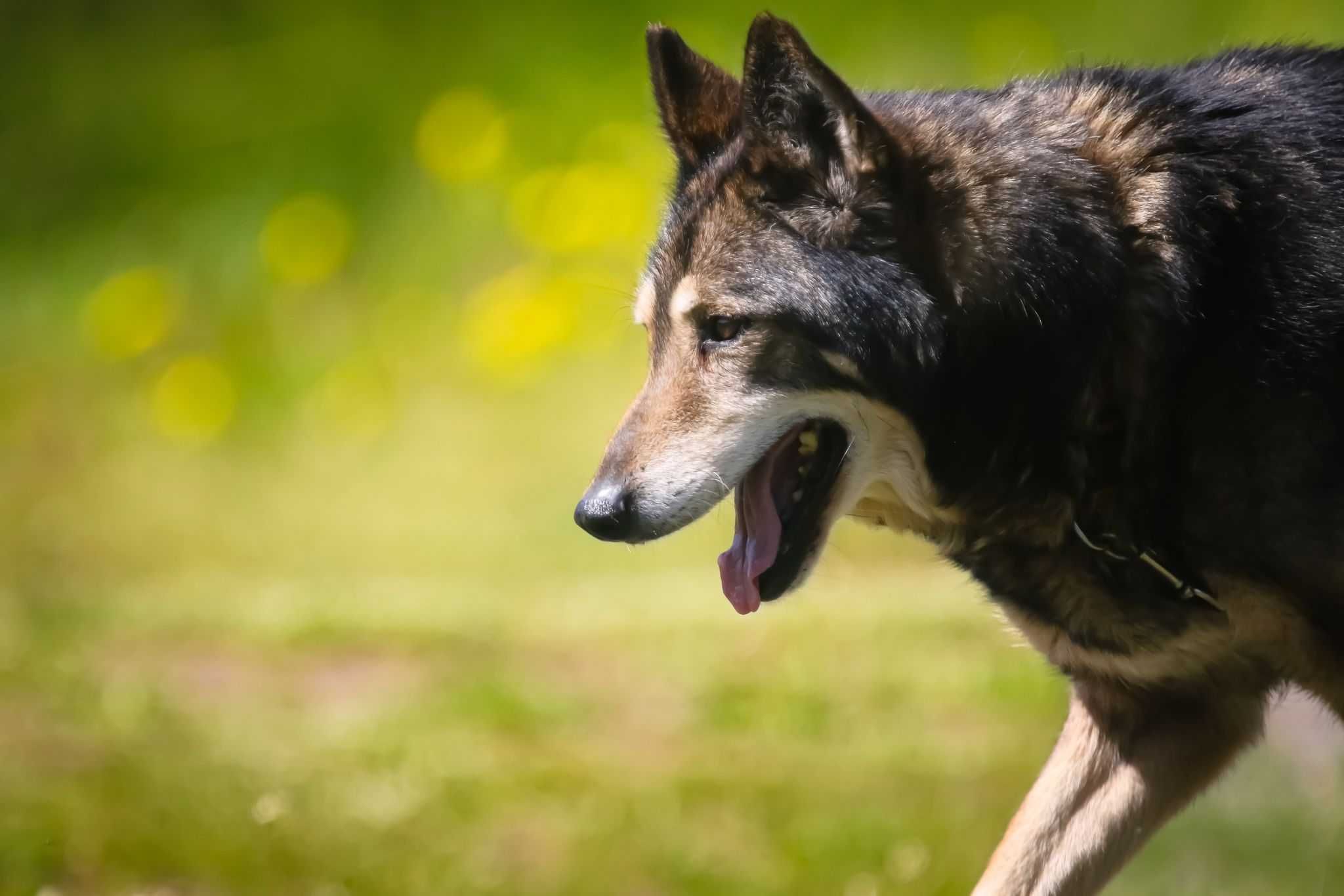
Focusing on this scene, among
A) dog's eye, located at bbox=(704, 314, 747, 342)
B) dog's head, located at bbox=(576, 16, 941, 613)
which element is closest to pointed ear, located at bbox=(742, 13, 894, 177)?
dog's head, located at bbox=(576, 16, 941, 613)

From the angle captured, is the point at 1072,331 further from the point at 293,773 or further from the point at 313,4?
the point at 313,4

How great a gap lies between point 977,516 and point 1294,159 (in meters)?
0.93

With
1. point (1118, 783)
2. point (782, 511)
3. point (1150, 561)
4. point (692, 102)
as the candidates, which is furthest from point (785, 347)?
point (1118, 783)

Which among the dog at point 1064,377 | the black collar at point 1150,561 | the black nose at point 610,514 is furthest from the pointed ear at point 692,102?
the black collar at point 1150,561

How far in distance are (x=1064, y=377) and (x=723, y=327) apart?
69cm

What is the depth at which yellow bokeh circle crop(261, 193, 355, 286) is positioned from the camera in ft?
25.6

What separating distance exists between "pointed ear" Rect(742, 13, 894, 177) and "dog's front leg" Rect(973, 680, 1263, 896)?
48.9 inches

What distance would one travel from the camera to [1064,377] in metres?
3.08

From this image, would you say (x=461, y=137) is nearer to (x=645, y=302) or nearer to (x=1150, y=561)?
(x=645, y=302)

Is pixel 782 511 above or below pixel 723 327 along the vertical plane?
below

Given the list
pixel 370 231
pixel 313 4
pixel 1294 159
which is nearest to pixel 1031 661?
pixel 1294 159

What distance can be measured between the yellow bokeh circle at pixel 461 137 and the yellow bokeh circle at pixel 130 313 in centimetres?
149

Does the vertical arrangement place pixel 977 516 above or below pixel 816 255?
below

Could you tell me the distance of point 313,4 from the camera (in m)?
7.95
